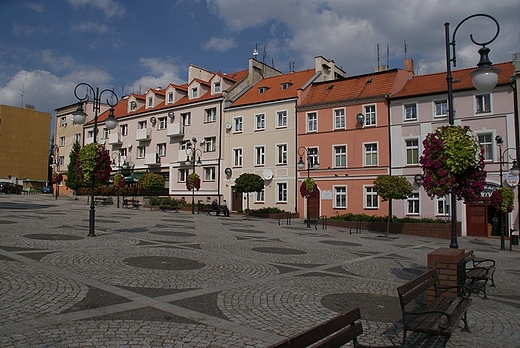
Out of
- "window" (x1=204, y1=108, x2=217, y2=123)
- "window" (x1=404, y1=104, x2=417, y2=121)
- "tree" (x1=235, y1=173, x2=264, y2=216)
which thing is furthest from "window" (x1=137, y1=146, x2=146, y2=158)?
"window" (x1=404, y1=104, x2=417, y2=121)

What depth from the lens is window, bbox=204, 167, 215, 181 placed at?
41781mm

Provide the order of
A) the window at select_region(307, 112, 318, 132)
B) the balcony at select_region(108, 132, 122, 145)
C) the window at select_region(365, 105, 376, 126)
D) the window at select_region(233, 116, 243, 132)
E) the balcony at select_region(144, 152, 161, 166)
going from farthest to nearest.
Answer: the balcony at select_region(108, 132, 122, 145) → the balcony at select_region(144, 152, 161, 166) → the window at select_region(233, 116, 243, 132) → the window at select_region(307, 112, 318, 132) → the window at select_region(365, 105, 376, 126)

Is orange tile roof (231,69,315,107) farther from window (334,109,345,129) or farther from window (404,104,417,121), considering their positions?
window (404,104,417,121)

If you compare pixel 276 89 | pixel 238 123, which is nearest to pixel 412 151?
pixel 276 89

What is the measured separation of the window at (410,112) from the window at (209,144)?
59.6ft

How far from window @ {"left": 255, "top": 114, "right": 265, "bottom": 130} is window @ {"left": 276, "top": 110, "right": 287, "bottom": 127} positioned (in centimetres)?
154

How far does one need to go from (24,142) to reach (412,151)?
6649 centimetres

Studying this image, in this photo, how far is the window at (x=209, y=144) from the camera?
41888 mm

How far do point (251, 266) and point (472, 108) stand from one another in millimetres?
23995

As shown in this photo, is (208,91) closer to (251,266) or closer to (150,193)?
(150,193)

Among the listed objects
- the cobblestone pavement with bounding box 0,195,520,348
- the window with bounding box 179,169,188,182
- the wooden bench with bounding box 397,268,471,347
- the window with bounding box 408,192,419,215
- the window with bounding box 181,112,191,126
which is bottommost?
the cobblestone pavement with bounding box 0,195,520,348

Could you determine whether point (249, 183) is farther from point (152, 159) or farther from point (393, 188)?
point (152, 159)

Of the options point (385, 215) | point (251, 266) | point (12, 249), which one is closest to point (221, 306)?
point (251, 266)

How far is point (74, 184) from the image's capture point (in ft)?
171
